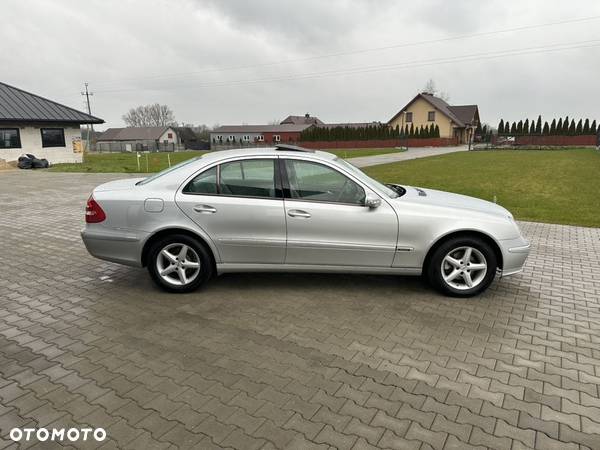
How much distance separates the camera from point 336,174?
4.53 metres

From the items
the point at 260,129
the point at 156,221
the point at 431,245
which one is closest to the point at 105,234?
the point at 156,221

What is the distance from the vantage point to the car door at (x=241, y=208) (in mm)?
4414

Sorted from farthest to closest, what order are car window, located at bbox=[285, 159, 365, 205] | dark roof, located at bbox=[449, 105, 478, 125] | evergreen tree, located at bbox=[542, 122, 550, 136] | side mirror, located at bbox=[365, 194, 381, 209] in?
1. dark roof, located at bbox=[449, 105, 478, 125]
2. evergreen tree, located at bbox=[542, 122, 550, 136]
3. car window, located at bbox=[285, 159, 365, 205]
4. side mirror, located at bbox=[365, 194, 381, 209]

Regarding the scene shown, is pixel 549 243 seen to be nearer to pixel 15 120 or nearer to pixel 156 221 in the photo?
pixel 156 221

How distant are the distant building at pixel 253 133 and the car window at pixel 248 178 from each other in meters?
71.0

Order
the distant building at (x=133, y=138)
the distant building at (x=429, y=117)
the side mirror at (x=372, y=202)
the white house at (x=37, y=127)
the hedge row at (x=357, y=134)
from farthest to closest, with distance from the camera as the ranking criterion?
the distant building at (x=133, y=138), the distant building at (x=429, y=117), the hedge row at (x=357, y=134), the white house at (x=37, y=127), the side mirror at (x=372, y=202)

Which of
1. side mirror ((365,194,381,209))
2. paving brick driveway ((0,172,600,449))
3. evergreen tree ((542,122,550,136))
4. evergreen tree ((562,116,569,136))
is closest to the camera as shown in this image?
paving brick driveway ((0,172,600,449))

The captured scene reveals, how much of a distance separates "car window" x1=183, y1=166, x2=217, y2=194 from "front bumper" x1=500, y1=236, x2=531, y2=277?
10.4 feet

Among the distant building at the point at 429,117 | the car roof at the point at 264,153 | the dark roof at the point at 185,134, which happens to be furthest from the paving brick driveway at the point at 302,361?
the dark roof at the point at 185,134

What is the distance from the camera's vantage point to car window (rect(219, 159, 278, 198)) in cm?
451

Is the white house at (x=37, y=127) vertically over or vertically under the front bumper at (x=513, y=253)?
over

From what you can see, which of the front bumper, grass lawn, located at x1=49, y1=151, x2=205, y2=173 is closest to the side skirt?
the front bumper

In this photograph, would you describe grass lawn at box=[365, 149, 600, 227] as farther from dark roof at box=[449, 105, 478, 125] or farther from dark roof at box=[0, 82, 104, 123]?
dark roof at box=[449, 105, 478, 125]

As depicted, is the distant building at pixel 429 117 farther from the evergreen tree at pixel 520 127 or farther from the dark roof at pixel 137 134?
the dark roof at pixel 137 134
